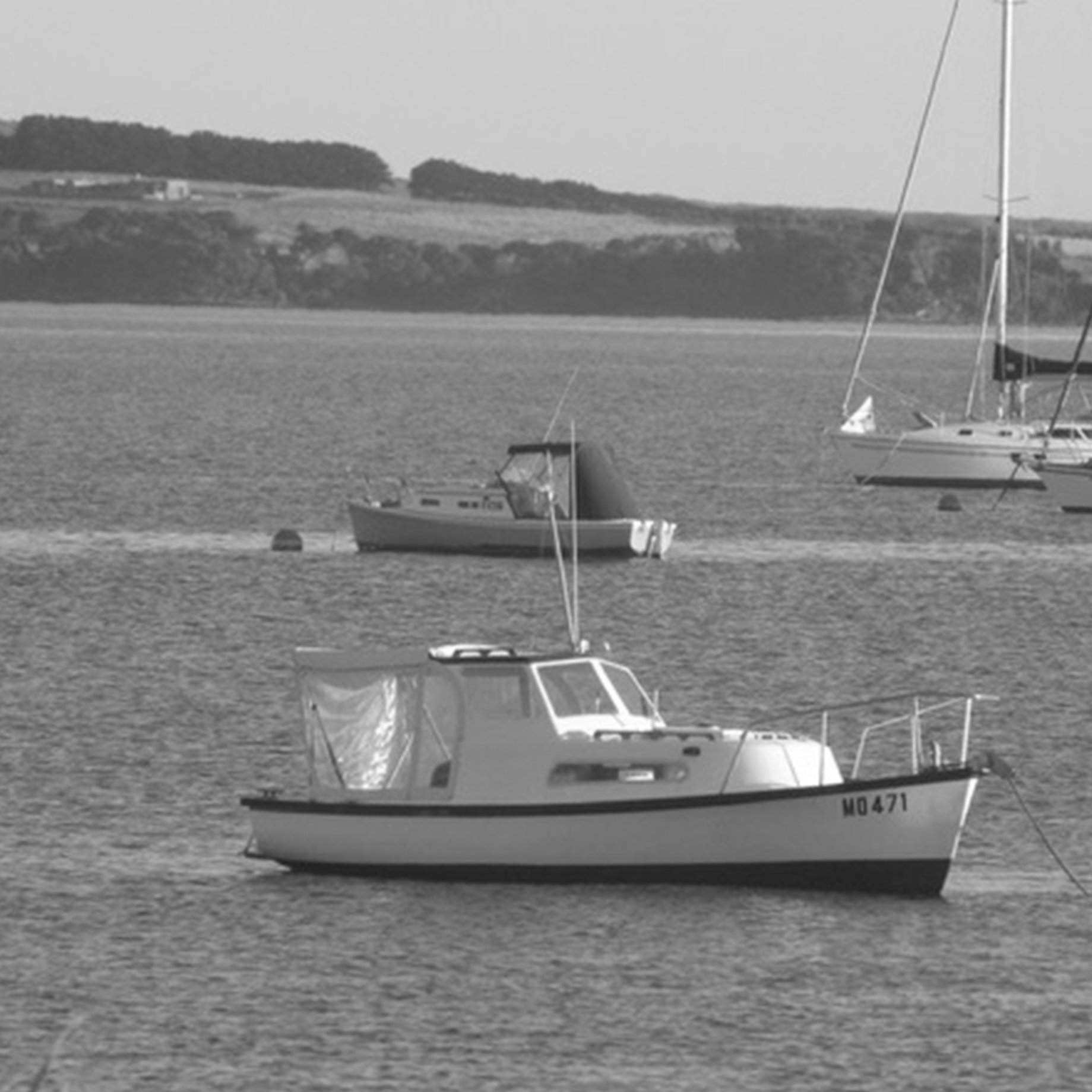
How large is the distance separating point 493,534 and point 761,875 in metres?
50.2

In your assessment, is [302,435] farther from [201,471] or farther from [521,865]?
[521,865]

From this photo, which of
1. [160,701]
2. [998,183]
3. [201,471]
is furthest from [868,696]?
[201,471]

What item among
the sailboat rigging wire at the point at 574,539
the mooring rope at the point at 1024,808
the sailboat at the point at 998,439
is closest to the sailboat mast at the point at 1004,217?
the sailboat at the point at 998,439

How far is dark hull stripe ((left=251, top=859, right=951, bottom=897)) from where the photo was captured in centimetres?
4491

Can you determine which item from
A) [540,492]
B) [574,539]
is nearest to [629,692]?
[574,539]

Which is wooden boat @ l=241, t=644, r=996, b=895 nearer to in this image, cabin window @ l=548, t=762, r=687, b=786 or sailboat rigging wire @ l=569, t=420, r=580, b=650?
cabin window @ l=548, t=762, r=687, b=786

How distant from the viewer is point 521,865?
4512 centimetres

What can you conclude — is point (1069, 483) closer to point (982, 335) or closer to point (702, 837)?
point (982, 335)

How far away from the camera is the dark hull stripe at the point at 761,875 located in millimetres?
44906

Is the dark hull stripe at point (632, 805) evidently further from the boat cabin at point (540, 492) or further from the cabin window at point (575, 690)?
the boat cabin at point (540, 492)

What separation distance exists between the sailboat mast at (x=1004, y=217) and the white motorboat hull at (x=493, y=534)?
25051 mm

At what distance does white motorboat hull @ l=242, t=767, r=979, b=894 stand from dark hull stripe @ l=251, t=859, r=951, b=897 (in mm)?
14

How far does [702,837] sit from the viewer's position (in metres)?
44.7

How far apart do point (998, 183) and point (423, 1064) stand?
292 feet
